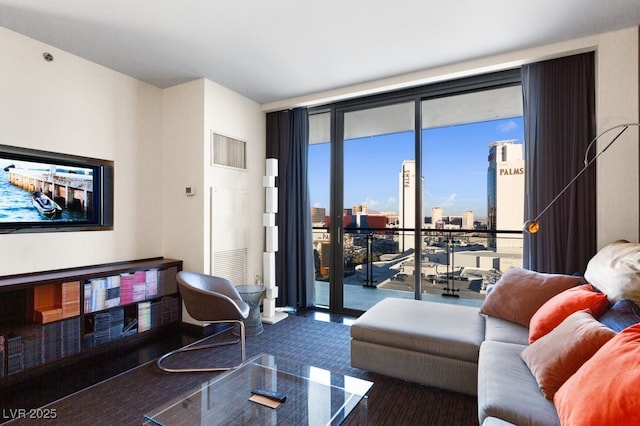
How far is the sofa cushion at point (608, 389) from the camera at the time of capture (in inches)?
37.8

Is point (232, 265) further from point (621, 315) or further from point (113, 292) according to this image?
point (621, 315)

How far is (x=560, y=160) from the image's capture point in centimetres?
282

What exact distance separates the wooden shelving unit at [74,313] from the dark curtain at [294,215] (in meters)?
1.46

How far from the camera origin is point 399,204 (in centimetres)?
421

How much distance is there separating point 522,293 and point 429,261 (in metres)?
1.99

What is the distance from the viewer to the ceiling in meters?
2.27

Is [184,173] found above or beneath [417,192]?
above

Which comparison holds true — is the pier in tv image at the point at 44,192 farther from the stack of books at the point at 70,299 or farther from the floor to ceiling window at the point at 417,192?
the floor to ceiling window at the point at 417,192

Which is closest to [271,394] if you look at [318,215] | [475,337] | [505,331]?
[475,337]

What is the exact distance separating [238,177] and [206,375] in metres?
2.22

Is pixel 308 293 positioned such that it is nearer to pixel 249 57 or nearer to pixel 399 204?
pixel 399 204

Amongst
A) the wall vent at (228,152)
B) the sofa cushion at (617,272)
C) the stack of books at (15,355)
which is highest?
the wall vent at (228,152)

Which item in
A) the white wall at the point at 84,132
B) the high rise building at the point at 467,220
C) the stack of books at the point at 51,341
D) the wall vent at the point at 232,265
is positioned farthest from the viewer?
the high rise building at the point at 467,220

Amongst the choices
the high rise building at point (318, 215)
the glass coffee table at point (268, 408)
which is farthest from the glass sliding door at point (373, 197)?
the glass coffee table at point (268, 408)
